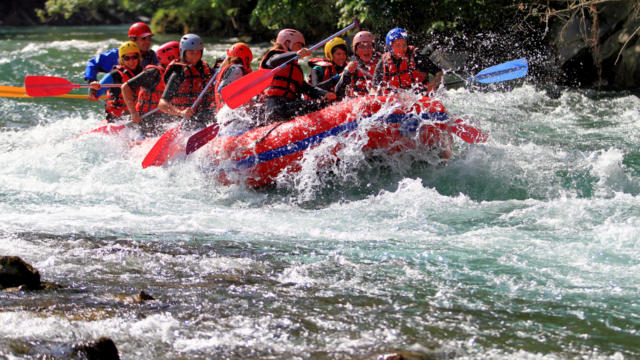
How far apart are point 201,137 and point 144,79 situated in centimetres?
137

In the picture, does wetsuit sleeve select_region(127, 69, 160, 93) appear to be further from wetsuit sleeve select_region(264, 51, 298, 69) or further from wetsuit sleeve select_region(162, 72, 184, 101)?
wetsuit sleeve select_region(264, 51, 298, 69)

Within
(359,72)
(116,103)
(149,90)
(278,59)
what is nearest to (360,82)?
(359,72)

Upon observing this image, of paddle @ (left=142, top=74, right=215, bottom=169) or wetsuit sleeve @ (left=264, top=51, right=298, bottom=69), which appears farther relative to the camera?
paddle @ (left=142, top=74, right=215, bottom=169)

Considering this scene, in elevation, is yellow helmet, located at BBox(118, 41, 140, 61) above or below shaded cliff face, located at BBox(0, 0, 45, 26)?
below

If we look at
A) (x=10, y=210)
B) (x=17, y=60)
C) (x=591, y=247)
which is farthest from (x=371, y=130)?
(x=17, y=60)

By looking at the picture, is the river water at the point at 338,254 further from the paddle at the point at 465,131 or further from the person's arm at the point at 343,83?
the person's arm at the point at 343,83

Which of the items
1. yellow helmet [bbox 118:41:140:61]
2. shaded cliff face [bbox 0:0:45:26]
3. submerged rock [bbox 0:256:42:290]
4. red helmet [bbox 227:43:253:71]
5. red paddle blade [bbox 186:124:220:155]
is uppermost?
shaded cliff face [bbox 0:0:45:26]

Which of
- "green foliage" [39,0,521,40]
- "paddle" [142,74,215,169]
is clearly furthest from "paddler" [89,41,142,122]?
"green foliage" [39,0,521,40]

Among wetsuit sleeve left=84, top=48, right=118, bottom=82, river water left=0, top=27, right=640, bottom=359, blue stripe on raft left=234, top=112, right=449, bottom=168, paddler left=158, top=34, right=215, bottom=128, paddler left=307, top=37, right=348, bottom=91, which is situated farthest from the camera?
wetsuit sleeve left=84, top=48, right=118, bottom=82

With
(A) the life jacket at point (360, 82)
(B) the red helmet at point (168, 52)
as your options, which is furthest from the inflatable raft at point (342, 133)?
(B) the red helmet at point (168, 52)

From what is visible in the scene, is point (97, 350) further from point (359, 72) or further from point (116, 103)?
point (116, 103)

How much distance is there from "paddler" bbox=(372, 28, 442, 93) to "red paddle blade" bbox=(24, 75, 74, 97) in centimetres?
401

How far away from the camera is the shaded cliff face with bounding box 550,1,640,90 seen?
10.0m

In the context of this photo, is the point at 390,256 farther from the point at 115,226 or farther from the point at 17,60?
the point at 17,60
